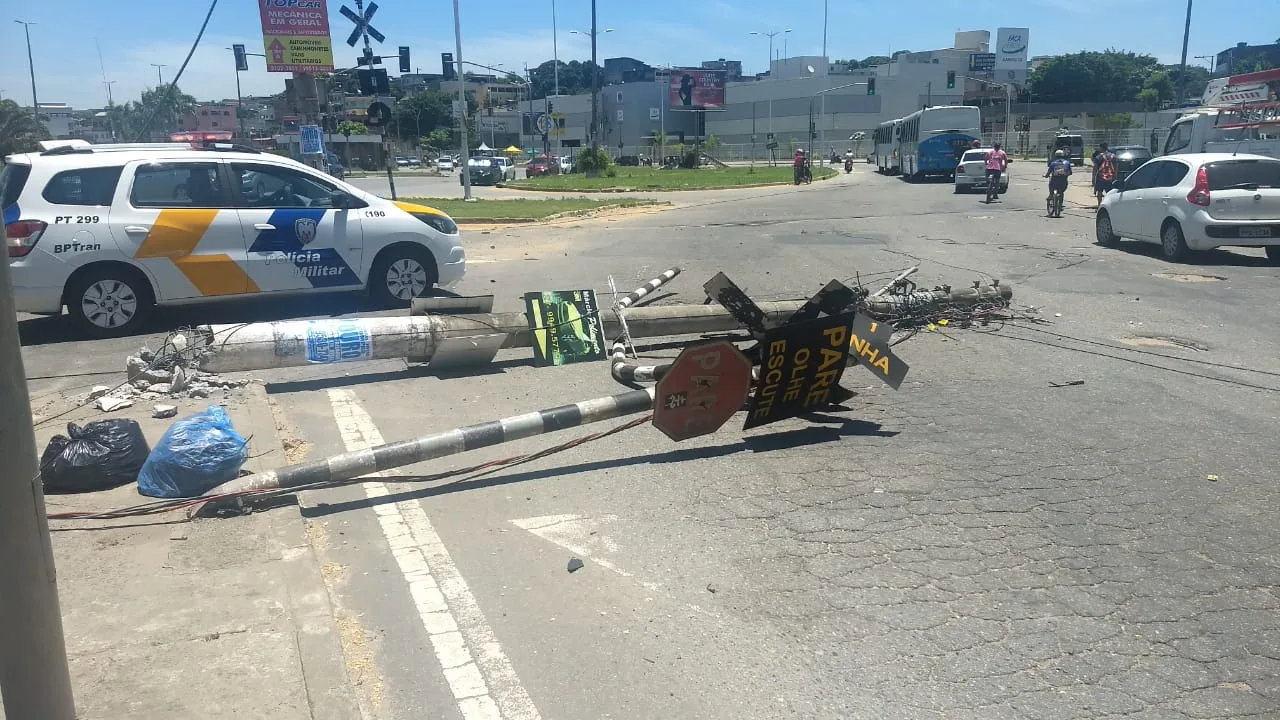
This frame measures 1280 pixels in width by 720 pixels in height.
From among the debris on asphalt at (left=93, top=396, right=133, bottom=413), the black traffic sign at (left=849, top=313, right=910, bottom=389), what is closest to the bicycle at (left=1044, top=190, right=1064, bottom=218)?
the black traffic sign at (left=849, top=313, right=910, bottom=389)

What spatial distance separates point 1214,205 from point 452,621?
1493cm

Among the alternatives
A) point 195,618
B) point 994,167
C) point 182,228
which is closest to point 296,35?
point 994,167

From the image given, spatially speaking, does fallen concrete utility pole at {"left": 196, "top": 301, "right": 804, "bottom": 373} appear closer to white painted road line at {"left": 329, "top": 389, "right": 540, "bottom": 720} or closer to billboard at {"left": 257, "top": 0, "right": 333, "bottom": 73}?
white painted road line at {"left": 329, "top": 389, "right": 540, "bottom": 720}

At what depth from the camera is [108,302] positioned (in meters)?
9.58

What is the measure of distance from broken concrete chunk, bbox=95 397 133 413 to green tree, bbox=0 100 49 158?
712cm

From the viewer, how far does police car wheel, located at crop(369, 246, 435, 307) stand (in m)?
11.1

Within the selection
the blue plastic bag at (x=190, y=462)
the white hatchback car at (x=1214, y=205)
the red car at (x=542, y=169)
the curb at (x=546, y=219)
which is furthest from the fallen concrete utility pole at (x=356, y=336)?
the red car at (x=542, y=169)

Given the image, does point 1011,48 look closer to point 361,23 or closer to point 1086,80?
point 1086,80

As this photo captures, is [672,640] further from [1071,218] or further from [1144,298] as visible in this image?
[1071,218]

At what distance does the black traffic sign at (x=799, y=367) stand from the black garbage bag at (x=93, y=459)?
3877mm

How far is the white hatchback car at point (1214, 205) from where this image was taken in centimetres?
1448

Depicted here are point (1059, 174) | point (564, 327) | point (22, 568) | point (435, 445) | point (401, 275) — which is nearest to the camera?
point (22, 568)

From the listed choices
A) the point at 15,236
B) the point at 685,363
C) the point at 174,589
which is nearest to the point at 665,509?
the point at 685,363

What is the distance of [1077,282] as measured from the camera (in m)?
13.2
